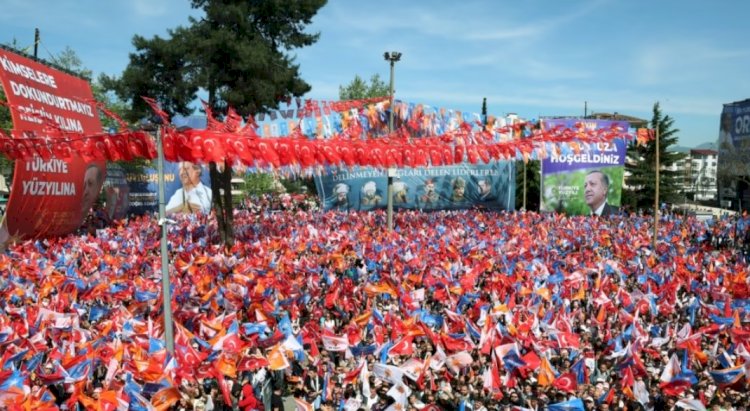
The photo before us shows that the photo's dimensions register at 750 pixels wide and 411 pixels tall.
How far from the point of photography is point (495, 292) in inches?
429

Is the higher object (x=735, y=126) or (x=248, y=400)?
(x=735, y=126)

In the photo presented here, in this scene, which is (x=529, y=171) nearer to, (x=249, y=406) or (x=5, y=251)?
(x=5, y=251)

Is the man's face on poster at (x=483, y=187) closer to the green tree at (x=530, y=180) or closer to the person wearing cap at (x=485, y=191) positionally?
the person wearing cap at (x=485, y=191)

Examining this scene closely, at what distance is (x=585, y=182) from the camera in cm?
2925

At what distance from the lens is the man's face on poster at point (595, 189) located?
2928 cm

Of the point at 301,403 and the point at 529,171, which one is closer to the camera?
the point at 301,403

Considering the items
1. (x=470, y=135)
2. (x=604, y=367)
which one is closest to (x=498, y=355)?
(x=604, y=367)

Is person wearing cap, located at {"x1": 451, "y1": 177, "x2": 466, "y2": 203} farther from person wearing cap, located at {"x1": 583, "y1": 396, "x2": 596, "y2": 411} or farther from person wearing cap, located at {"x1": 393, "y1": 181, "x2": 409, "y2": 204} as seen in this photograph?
person wearing cap, located at {"x1": 583, "y1": 396, "x2": 596, "y2": 411}

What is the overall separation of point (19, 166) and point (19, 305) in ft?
23.4

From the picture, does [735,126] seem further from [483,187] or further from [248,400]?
[248,400]

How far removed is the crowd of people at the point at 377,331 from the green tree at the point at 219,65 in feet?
17.5

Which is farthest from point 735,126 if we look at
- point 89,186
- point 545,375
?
point 89,186

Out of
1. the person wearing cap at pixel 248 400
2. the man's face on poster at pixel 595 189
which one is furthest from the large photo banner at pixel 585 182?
the person wearing cap at pixel 248 400

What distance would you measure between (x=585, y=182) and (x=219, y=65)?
19.9 m
